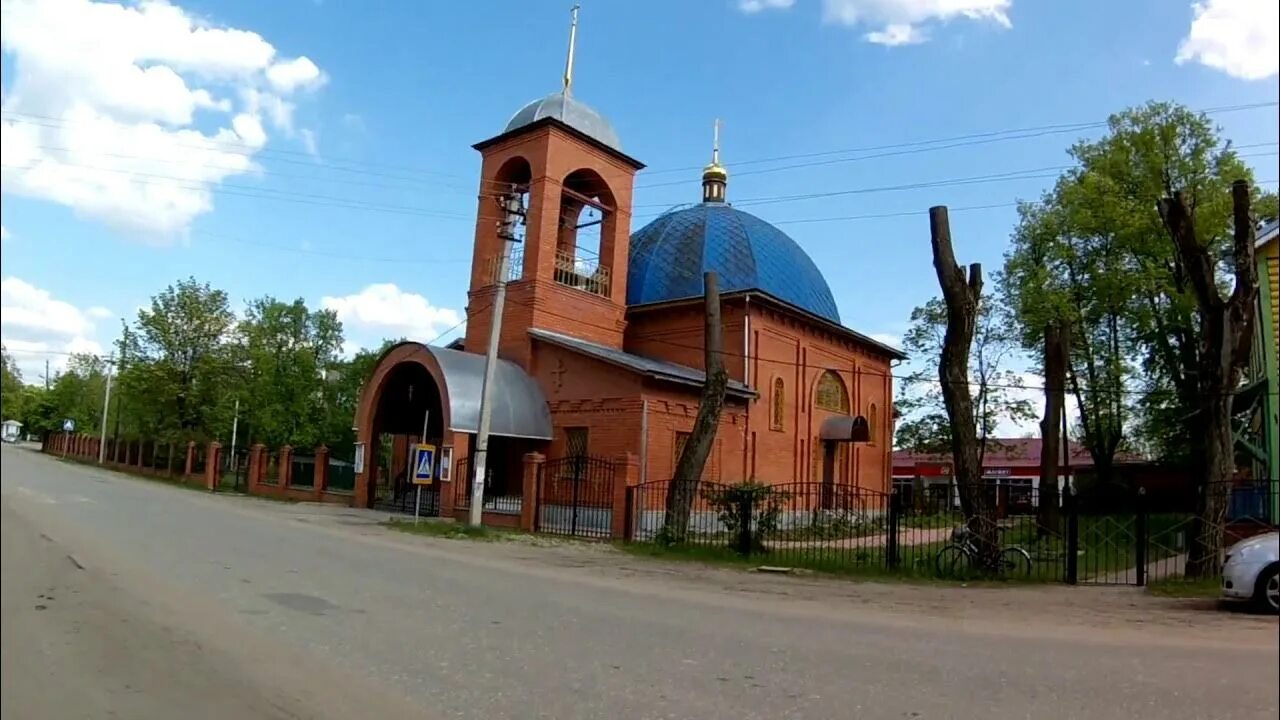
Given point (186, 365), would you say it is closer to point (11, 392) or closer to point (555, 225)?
point (555, 225)

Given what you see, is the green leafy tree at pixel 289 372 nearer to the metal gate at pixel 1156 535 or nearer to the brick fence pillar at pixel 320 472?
the brick fence pillar at pixel 320 472

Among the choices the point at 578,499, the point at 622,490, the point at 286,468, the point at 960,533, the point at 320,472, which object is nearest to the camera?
the point at 960,533

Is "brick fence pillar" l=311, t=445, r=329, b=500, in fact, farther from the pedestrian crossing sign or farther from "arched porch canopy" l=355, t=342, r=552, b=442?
the pedestrian crossing sign

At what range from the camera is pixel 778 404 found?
1112 inches

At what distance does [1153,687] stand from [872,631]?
2.73 m

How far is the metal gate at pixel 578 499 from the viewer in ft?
64.2

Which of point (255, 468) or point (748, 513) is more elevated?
point (748, 513)

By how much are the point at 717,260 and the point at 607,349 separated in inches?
239

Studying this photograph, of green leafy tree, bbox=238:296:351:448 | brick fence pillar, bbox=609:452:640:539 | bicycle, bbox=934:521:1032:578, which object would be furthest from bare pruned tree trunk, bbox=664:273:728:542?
green leafy tree, bbox=238:296:351:448

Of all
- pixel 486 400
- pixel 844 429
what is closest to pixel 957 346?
pixel 486 400

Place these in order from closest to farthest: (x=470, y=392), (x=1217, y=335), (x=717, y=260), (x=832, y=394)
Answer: (x=1217, y=335), (x=470, y=392), (x=717, y=260), (x=832, y=394)

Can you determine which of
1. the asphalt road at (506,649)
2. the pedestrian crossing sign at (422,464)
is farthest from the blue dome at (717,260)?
the asphalt road at (506,649)

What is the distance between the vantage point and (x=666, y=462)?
22.9 meters

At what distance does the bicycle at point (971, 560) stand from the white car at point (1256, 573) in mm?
3822
